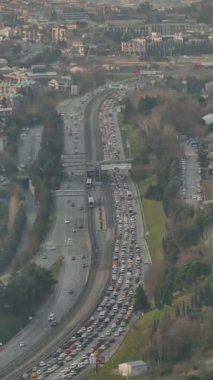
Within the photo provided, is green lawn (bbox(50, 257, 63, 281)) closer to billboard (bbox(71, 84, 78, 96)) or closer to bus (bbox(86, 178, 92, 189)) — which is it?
bus (bbox(86, 178, 92, 189))

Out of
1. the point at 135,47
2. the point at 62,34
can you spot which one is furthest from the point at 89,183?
the point at 62,34

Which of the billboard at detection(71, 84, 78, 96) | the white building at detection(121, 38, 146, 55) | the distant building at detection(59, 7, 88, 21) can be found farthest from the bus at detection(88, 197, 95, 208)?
the distant building at detection(59, 7, 88, 21)

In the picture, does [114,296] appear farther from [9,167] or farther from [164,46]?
[164,46]

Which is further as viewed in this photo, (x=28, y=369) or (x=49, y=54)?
(x=49, y=54)

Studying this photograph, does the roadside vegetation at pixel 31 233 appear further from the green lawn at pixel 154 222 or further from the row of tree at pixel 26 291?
the green lawn at pixel 154 222

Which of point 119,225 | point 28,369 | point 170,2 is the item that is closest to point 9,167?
point 119,225

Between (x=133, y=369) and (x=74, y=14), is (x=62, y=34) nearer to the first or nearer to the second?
(x=74, y=14)

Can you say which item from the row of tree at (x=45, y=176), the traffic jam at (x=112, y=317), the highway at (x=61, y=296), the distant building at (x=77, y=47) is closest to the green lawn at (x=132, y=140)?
the row of tree at (x=45, y=176)
